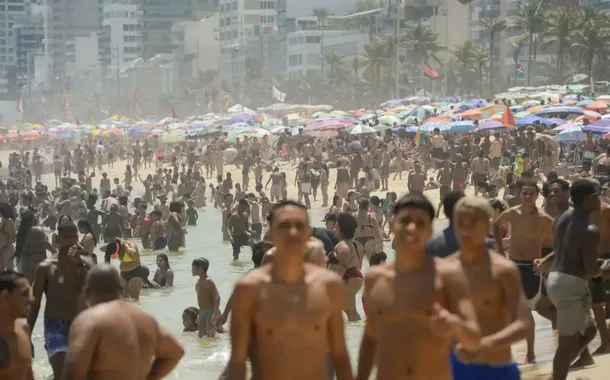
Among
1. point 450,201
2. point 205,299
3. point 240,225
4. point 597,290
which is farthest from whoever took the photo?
point 240,225

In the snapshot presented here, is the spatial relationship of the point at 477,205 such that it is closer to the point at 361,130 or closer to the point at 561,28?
the point at 361,130

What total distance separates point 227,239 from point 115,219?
5.90 m

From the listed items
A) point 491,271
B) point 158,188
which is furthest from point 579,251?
point 158,188

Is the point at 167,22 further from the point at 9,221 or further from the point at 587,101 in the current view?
the point at 9,221

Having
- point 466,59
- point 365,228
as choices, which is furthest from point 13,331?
point 466,59

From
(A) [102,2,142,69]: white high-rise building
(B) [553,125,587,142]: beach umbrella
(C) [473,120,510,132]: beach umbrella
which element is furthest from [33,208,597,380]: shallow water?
(A) [102,2,142,69]: white high-rise building

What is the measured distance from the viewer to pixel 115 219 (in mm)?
20953

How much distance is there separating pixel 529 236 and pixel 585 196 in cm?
127

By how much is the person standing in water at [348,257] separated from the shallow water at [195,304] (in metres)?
1.16

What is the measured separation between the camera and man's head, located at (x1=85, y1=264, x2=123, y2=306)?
422 cm

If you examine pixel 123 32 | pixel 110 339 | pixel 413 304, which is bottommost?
pixel 110 339

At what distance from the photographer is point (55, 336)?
6812 mm

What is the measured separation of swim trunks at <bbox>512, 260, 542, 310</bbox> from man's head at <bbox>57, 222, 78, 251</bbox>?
3027 mm

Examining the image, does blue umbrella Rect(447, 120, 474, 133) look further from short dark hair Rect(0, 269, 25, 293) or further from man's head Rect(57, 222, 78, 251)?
short dark hair Rect(0, 269, 25, 293)
